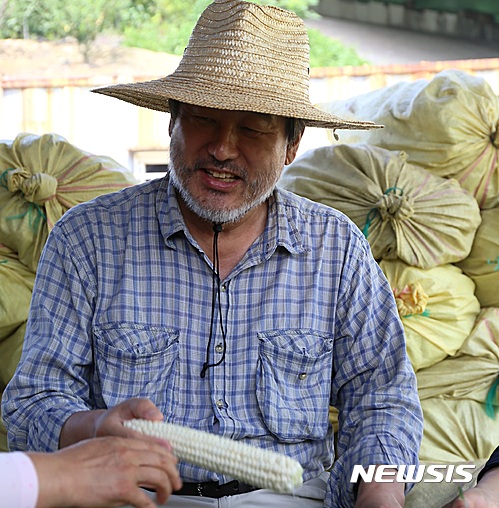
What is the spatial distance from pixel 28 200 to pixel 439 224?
122 cm

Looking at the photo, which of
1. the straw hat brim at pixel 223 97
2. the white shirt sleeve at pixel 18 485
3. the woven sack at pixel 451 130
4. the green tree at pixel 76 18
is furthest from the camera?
the green tree at pixel 76 18

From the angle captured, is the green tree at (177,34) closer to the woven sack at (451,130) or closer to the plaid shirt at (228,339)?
the woven sack at (451,130)

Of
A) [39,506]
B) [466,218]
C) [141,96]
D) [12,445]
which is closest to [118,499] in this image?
[39,506]

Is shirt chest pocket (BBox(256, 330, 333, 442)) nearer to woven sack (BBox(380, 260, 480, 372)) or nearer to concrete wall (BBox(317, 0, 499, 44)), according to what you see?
woven sack (BBox(380, 260, 480, 372))

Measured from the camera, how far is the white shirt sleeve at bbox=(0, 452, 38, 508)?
120cm

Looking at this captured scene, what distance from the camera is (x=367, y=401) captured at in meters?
1.90

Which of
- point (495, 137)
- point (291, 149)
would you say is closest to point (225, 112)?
point (291, 149)

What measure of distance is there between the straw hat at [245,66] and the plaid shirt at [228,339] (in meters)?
0.26

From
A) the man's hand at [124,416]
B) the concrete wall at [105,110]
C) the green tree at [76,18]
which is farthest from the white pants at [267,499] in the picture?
the green tree at [76,18]

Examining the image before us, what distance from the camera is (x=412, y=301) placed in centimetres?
260

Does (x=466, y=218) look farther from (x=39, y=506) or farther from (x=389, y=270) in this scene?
(x=39, y=506)

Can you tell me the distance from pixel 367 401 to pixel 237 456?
1.92ft

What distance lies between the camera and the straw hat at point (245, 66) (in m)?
1.88

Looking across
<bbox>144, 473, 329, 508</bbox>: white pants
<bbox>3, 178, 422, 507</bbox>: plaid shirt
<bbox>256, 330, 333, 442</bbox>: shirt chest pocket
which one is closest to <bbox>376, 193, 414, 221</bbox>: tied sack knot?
<bbox>3, 178, 422, 507</bbox>: plaid shirt
